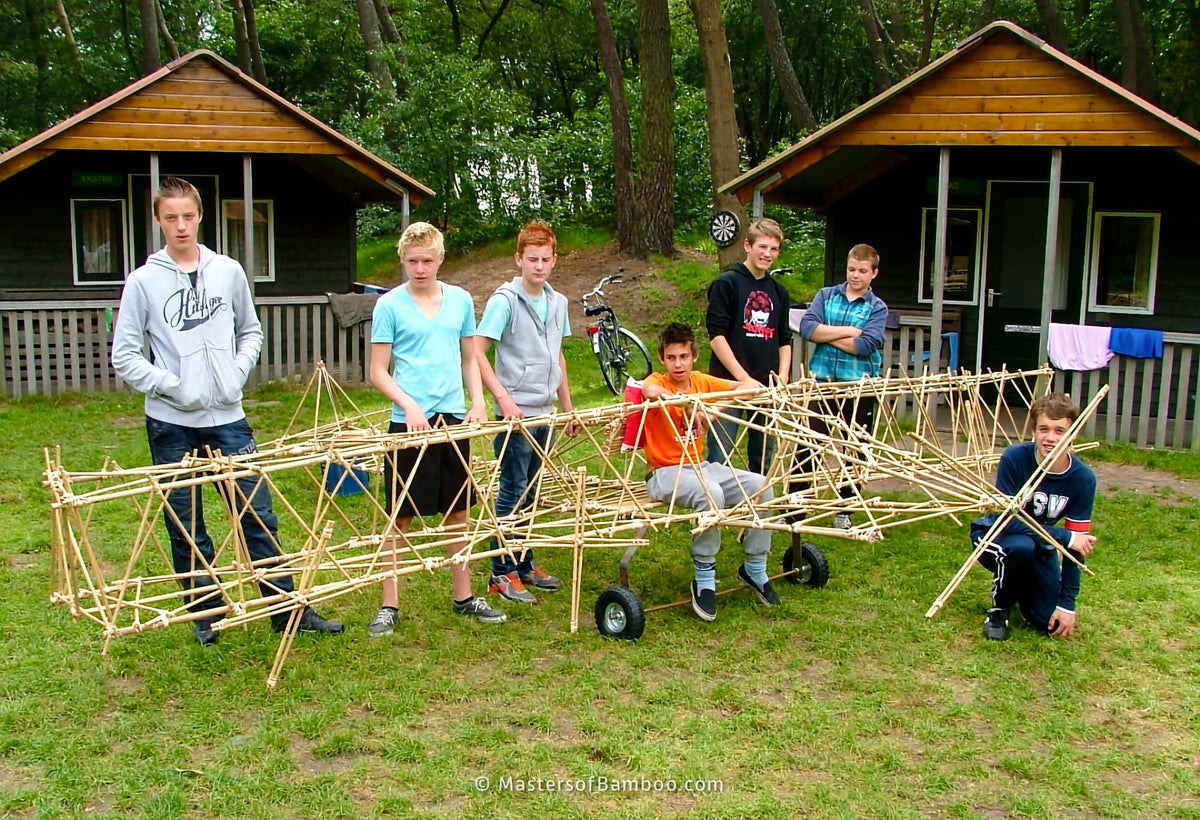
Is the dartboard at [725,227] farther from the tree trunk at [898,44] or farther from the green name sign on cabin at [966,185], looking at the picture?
the tree trunk at [898,44]

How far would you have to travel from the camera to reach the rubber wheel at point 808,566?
6031mm

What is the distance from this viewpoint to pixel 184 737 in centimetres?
421

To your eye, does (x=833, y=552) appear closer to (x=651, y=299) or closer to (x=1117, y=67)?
(x=651, y=299)

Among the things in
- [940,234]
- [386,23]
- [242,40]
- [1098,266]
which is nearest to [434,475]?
[940,234]

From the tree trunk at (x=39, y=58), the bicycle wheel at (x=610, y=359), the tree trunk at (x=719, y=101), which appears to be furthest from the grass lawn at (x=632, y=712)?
the tree trunk at (x=39, y=58)

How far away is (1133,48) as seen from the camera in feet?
61.3

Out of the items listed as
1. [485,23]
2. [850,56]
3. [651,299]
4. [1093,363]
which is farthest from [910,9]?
[1093,363]

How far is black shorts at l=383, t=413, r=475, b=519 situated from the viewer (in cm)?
510

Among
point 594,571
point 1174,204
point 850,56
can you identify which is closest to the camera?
point 594,571

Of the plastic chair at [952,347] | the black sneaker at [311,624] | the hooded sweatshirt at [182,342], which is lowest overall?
A: the black sneaker at [311,624]

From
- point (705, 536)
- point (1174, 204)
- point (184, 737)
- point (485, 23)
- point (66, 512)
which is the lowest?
point (184, 737)

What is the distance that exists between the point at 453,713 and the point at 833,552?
2974 millimetres

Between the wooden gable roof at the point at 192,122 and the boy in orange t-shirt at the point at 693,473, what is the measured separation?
8494 mm

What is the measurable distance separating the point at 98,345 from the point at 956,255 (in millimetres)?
9909
